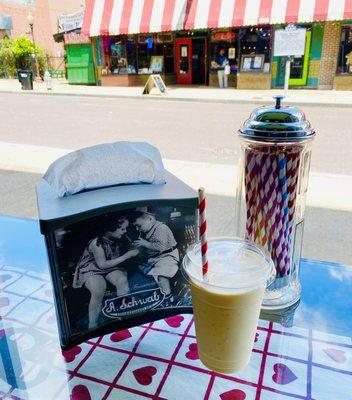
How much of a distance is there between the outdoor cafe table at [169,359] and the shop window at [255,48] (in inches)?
621

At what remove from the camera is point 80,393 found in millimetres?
992

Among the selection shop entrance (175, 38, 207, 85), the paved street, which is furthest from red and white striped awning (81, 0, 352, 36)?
the paved street

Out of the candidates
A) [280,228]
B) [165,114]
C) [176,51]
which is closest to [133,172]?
[280,228]

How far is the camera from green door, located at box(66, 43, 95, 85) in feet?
63.1

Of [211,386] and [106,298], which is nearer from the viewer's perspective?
[211,386]

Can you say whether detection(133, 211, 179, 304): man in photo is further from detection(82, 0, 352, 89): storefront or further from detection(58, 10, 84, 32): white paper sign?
detection(58, 10, 84, 32): white paper sign

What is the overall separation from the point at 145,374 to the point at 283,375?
34 cm

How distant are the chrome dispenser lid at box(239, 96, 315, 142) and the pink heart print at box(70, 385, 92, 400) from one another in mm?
788

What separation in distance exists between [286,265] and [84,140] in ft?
22.5

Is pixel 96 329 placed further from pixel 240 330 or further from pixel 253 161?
pixel 253 161

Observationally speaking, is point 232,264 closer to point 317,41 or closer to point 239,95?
point 239,95

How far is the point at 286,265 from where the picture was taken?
1.28 metres

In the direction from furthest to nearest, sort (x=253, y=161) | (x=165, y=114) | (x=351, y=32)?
(x=351, y=32), (x=165, y=114), (x=253, y=161)

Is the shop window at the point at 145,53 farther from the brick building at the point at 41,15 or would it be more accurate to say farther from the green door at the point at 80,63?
the brick building at the point at 41,15
